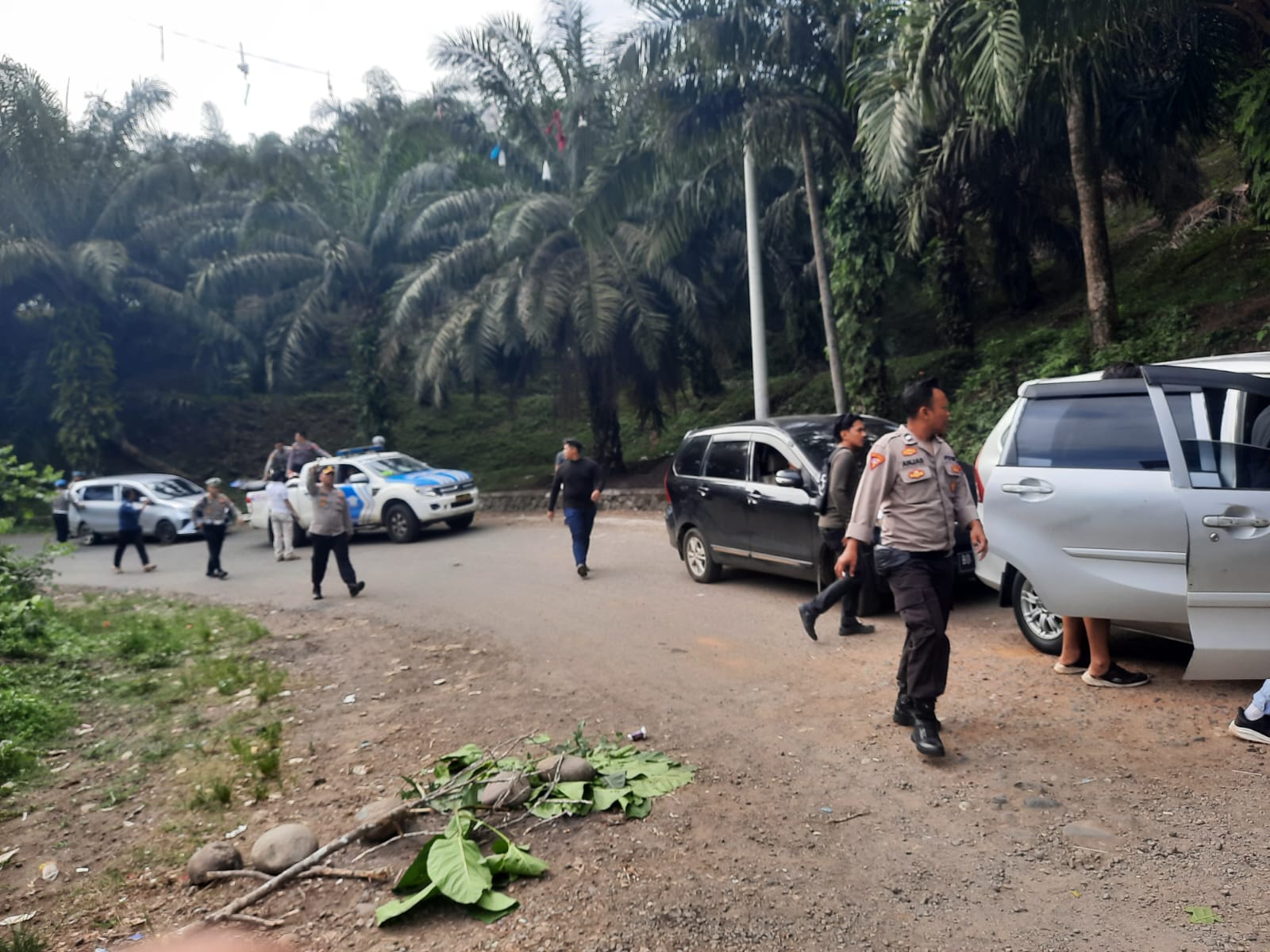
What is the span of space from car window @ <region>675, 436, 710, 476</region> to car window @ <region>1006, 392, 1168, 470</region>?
16.6 ft

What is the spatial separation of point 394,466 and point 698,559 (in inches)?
368

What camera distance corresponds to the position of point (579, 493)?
12.4 metres

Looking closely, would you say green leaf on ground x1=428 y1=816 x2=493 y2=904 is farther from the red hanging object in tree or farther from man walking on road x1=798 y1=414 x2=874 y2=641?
the red hanging object in tree

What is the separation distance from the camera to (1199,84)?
47.0ft

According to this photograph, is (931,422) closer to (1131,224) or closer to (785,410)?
(785,410)

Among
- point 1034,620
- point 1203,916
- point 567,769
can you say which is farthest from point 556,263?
point 1203,916

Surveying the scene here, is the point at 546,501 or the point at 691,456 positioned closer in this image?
the point at 691,456

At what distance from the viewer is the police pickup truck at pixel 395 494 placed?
59.4ft

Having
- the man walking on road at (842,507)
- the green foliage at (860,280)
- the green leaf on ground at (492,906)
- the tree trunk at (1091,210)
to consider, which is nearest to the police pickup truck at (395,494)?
the green foliage at (860,280)

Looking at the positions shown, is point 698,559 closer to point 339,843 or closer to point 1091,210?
point 339,843

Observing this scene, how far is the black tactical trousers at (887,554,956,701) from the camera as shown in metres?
5.32

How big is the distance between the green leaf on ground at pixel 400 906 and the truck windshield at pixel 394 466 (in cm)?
1503

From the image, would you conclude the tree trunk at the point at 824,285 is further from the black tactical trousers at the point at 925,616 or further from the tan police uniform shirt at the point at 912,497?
the black tactical trousers at the point at 925,616

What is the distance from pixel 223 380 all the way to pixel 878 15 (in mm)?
27381
